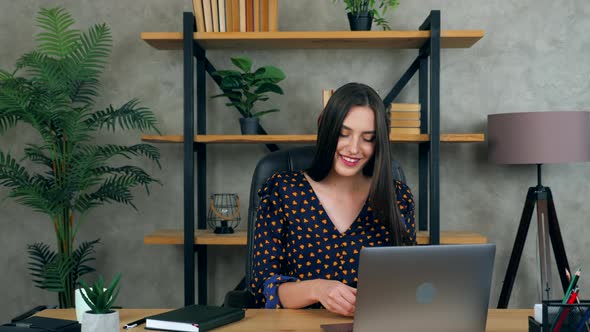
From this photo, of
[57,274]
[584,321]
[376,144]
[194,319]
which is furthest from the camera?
[57,274]

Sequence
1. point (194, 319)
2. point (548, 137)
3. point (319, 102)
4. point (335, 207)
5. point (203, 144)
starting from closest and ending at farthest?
point (194, 319) < point (335, 207) < point (548, 137) < point (203, 144) < point (319, 102)

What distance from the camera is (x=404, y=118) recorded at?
119 inches

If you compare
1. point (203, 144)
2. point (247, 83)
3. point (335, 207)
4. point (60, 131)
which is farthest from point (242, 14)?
point (335, 207)

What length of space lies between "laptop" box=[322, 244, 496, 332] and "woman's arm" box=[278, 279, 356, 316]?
0.79 ft

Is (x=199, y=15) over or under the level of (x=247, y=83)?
over

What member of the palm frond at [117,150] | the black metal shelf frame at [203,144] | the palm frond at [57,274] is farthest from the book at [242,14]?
the palm frond at [57,274]

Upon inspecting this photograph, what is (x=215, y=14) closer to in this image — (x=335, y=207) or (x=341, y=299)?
(x=335, y=207)

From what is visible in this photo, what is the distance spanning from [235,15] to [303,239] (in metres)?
1.43

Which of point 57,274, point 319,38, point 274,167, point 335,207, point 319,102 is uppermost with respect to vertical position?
point 319,38

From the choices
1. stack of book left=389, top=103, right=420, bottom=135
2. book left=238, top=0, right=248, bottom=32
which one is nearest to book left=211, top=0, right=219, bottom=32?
book left=238, top=0, right=248, bottom=32

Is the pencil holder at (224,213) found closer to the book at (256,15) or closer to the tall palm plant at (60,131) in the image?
the tall palm plant at (60,131)

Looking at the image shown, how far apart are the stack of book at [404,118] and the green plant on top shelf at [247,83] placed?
25 cm

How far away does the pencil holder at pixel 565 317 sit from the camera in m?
1.15

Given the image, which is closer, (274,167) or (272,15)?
(274,167)
